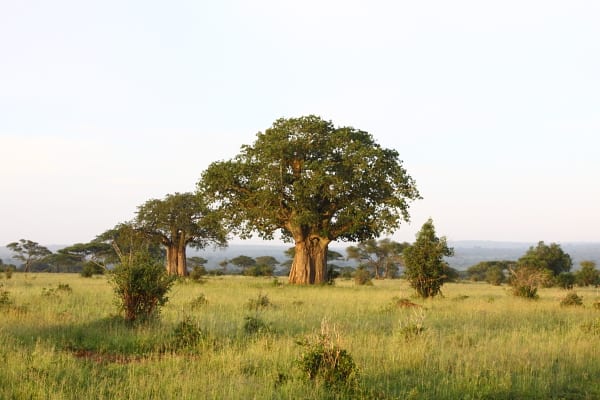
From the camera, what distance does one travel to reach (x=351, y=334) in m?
11.9

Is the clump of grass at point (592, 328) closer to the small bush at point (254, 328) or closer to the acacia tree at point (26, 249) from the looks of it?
the small bush at point (254, 328)

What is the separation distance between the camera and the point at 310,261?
3706cm

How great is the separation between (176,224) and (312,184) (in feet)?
78.7

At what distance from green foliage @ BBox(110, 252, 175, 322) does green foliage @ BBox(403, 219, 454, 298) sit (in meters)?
14.8

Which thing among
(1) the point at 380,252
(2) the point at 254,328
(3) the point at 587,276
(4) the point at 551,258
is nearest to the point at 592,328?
(2) the point at 254,328

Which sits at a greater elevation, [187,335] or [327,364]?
Answer: [187,335]

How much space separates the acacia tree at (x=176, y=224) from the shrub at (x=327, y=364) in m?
42.4

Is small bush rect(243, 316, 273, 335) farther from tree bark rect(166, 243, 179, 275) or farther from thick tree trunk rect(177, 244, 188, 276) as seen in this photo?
tree bark rect(166, 243, 179, 275)

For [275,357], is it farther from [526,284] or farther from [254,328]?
[526,284]

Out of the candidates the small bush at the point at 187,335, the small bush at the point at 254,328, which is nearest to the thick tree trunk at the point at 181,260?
the small bush at the point at 254,328

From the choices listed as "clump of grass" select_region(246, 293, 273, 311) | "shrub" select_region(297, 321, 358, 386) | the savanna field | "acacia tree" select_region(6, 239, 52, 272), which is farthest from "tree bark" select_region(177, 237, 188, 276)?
"shrub" select_region(297, 321, 358, 386)

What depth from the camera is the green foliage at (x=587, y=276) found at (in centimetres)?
4891

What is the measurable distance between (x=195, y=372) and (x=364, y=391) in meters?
2.71

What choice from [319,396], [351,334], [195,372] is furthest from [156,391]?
[351,334]
